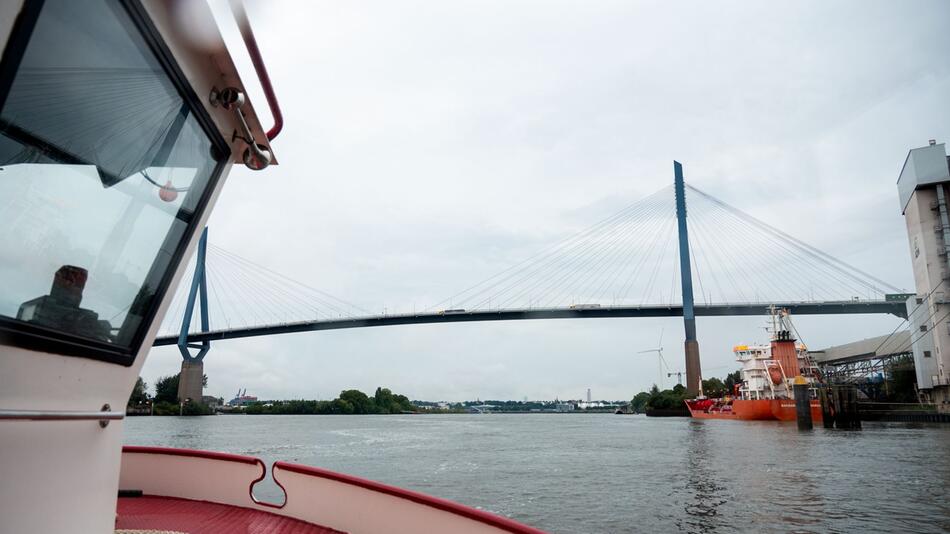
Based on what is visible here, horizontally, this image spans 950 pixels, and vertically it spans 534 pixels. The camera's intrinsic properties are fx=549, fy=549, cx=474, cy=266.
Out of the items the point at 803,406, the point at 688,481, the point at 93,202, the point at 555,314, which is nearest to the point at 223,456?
the point at 93,202

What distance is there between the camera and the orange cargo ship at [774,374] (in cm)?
4181

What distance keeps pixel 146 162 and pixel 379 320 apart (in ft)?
150

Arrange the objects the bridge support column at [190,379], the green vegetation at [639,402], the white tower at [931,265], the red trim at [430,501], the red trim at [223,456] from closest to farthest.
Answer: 1. the red trim at [430,501]
2. the red trim at [223,456]
3. the white tower at [931,265]
4. the bridge support column at [190,379]
5. the green vegetation at [639,402]

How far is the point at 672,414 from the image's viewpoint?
69562 millimetres

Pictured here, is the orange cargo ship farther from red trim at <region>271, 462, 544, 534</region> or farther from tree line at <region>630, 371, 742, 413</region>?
red trim at <region>271, 462, 544, 534</region>

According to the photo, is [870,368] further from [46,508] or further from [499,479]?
[46,508]

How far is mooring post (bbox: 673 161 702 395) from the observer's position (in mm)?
48156

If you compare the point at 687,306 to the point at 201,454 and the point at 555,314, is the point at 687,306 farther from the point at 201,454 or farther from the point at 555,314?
the point at 201,454

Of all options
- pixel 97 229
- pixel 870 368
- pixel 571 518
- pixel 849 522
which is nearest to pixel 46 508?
pixel 97 229

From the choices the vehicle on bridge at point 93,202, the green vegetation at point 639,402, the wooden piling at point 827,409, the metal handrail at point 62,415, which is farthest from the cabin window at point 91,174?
the green vegetation at point 639,402

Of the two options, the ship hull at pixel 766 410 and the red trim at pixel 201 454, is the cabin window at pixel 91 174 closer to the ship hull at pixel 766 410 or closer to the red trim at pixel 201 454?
the red trim at pixel 201 454

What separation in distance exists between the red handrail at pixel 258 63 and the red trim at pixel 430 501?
174cm

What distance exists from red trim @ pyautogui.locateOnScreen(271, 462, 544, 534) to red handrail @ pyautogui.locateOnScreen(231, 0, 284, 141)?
1739 mm

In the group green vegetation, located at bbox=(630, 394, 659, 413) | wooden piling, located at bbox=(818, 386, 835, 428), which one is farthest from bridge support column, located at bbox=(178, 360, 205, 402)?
green vegetation, located at bbox=(630, 394, 659, 413)
